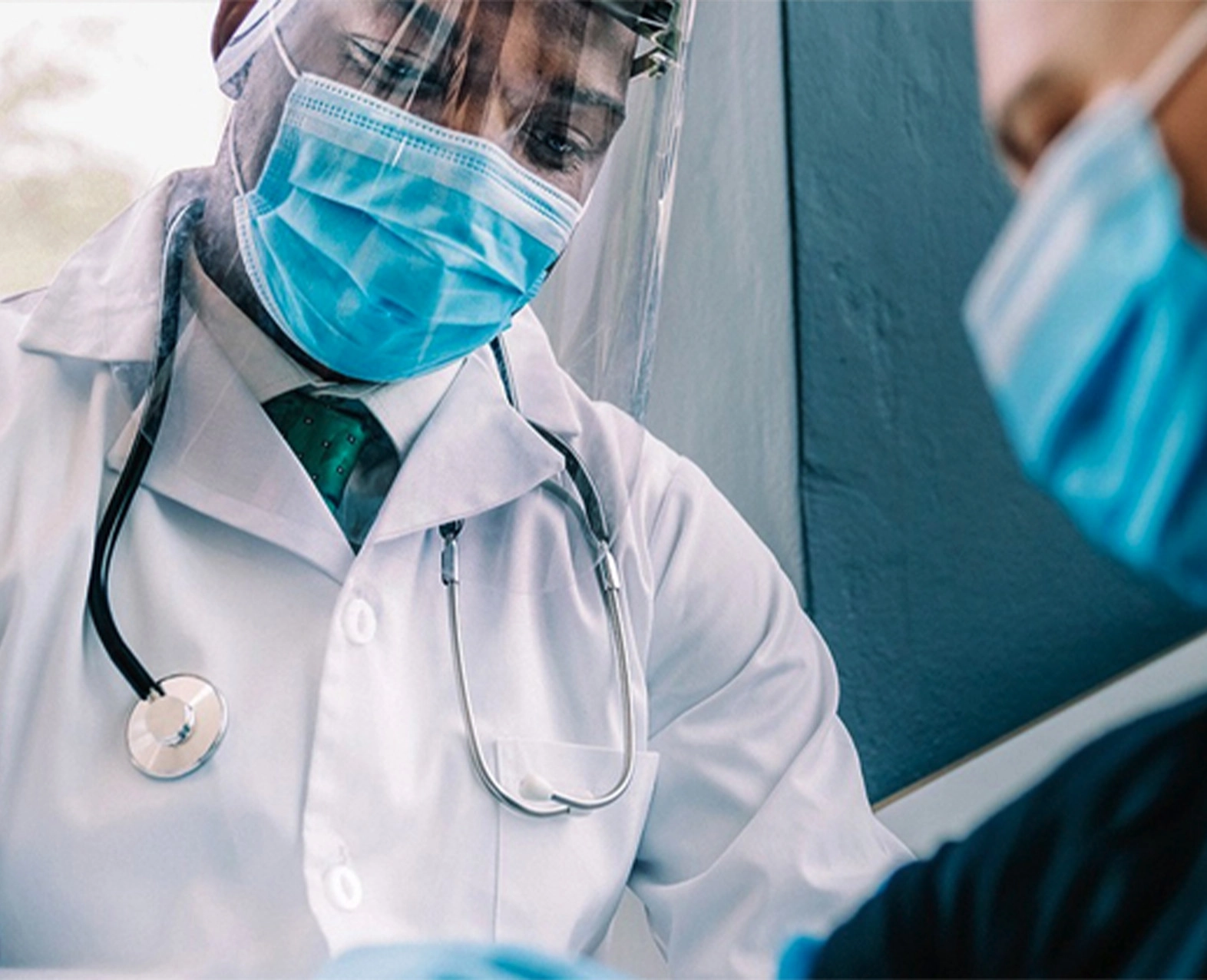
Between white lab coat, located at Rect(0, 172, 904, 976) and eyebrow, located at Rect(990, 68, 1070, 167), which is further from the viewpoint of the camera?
white lab coat, located at Rect(0, 172, 904, 976)

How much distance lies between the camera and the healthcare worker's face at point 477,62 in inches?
28.7

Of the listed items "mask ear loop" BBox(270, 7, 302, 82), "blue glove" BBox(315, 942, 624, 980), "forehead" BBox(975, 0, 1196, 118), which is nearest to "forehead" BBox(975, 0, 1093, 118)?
"forehead" BBox(975, 0, 1196, 118)

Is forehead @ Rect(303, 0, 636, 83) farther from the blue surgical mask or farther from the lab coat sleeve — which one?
the lab coat sleeve

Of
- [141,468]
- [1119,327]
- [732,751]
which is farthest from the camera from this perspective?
[732,751]

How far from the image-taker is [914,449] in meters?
0.68

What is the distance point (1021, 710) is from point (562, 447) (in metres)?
0.37

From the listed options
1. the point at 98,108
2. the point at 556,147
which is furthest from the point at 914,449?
the point at 98,108

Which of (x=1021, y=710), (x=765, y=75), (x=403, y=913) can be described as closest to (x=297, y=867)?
(x=403, y=913)

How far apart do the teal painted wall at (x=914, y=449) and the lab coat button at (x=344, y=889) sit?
267 mm

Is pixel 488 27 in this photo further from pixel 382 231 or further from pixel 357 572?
pixel 357 572

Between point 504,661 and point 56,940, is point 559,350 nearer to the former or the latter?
point 504,661

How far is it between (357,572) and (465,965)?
0.32 m

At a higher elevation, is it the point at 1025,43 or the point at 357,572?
the point at 1025,43

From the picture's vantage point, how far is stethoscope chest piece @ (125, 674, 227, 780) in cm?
73
